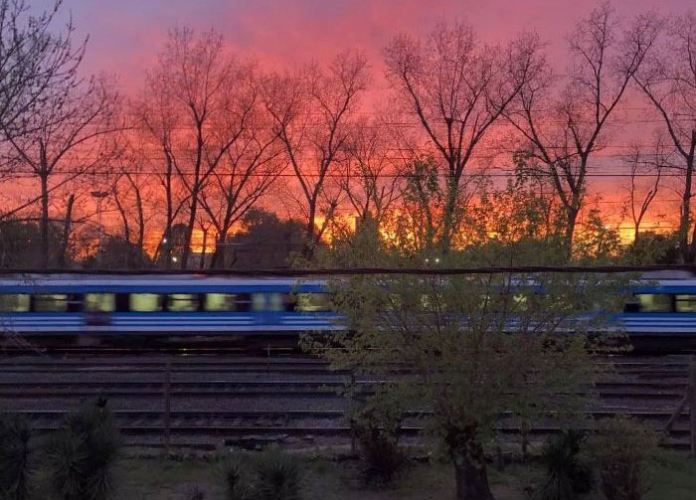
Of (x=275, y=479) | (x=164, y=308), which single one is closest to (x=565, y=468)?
(x=275, y=479)

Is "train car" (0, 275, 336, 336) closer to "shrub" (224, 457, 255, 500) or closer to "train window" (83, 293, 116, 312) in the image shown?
"train window" (83, 293, 116, 312)

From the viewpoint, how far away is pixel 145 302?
21.0 m

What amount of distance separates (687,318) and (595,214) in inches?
606

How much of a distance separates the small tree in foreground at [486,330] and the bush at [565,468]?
445 mm

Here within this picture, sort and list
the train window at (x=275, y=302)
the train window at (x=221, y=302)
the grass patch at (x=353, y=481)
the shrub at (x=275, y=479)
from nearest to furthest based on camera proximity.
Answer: the shrub at (x=275, y=479), the grass patch at (x=353, y=481), the train window at (x=275, y=302), the train window at (x=221, y=302)

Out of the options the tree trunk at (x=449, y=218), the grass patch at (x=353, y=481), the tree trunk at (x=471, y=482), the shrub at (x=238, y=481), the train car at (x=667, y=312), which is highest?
the tree trunk at (x=449, y=218)

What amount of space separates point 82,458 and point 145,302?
1512 centimetres

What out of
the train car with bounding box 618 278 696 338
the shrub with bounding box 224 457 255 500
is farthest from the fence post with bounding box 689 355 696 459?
the train car with bounding box 618 278 696 338

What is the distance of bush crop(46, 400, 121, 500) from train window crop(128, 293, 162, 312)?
14.6m

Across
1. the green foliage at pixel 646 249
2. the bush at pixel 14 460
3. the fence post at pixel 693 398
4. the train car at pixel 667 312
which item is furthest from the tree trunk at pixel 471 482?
the train car at pixel 667 312

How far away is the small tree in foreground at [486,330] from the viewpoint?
6801 mm

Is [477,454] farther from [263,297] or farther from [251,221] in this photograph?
[251,221]

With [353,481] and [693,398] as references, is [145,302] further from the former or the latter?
[693,398]

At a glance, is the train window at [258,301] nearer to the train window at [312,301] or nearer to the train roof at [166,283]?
the train roof at [166,283]
